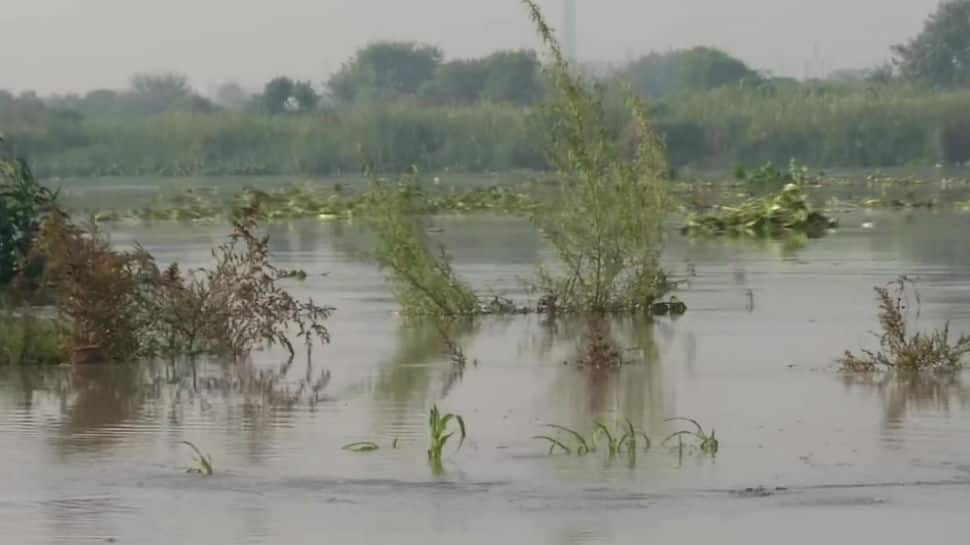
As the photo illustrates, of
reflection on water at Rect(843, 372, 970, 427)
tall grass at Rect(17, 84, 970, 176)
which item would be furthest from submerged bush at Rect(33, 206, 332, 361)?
tall grass at Rect(17, 84, 970, 176)

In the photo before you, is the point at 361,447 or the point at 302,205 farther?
the point at 302,205

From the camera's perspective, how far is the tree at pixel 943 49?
104m

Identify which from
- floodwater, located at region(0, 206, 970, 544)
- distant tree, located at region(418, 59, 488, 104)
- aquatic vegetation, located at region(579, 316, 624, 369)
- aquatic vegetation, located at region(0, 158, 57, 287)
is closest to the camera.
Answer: floodwater, located at region(0, 206, 970, 544)

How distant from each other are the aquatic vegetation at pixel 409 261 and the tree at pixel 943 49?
86.7 m

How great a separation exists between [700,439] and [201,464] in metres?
2.63

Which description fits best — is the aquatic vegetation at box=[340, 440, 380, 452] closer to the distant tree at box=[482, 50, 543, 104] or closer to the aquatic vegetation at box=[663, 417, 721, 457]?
the aquatic vegetation at box=[663, 417, 721, 457]

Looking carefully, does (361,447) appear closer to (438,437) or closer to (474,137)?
(438,437)

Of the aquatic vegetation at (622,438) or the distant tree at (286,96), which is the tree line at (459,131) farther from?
the aquatic vegetation at (622,438)

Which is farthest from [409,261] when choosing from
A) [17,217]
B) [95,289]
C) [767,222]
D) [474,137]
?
[474,137]

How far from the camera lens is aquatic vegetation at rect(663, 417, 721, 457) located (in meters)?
11.8

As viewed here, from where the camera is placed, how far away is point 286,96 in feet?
297

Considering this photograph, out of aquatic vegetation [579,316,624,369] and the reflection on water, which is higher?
aquatic vegetation [579,316,624,369]

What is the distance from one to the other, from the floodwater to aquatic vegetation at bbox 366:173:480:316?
36cm

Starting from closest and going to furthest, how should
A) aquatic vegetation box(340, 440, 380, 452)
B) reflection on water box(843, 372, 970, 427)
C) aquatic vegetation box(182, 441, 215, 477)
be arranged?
aquatic vegetation box(182, 441, 215, 477)
aquatic vegetation box(340, 440, 380, 452)
reflection on water box(843, 372, 970, 427)
